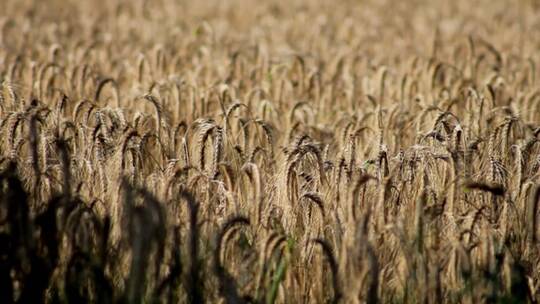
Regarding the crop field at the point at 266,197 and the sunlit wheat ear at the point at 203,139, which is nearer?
the crop field at the point at 266,197

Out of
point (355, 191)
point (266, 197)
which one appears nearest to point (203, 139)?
point (266, 197)

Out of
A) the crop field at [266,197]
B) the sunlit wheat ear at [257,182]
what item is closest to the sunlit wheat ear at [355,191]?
the crop field at [266,197]

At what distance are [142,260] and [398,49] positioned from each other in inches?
231

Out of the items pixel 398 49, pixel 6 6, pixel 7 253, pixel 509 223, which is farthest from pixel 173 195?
pixel 6 6

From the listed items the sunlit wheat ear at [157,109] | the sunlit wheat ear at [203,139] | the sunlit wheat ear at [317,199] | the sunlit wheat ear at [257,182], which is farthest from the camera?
the sunlit wheat ear at [157,109]

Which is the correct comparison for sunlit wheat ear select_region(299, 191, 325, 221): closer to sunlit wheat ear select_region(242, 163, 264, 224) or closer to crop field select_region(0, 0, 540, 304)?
crop field select_region(0, 0, 540, 304)

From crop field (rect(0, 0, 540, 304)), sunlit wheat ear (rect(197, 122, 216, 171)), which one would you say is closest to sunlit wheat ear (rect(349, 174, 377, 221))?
crop field (rect(0, 0, 540, 304))

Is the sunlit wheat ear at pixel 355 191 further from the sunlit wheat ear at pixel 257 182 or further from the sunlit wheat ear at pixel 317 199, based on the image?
the sunlit wheat ear at pixel 257 182

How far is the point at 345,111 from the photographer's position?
536 cm

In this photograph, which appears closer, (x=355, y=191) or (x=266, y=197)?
(x=355, y=191)

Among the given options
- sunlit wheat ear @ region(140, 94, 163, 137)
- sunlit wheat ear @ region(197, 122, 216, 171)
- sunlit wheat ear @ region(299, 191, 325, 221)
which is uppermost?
sunlit wheat ear @ region(140, 94, 163, 137)

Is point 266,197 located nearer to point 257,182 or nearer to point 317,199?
point 317,199

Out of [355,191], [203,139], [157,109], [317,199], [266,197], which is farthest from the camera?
[157,109]

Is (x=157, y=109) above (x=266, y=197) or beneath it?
above
